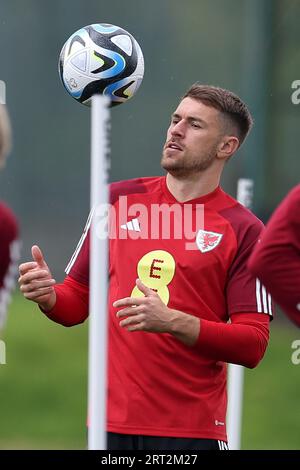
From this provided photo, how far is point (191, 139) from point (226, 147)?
21 centimetres

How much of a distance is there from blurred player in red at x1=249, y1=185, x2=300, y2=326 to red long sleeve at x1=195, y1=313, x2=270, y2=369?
2.49 feet

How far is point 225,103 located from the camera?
4.96 metres

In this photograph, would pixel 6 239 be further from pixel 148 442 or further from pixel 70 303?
pixel 148 442

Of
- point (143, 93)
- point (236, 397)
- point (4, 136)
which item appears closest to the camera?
point (4, 136)

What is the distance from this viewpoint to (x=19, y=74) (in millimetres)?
11930

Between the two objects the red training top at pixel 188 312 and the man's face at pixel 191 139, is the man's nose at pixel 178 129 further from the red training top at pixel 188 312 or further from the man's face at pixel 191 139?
the red training top at pixel 188 312

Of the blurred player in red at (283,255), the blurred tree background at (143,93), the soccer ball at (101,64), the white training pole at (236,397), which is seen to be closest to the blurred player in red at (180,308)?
the soccer ball at (101,64)

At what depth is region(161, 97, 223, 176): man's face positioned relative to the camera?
4.80 meters

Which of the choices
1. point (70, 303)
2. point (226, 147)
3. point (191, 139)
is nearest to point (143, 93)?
point (226, 147)

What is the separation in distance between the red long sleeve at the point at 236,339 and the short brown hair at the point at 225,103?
0.90 metres

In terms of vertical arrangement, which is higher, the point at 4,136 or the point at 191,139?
the point at 191,139

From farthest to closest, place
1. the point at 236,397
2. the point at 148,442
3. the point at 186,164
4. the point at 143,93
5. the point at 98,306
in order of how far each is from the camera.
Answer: the point at 143,93, the point at 236,397, the point at 186,164, the point at 148,442, the point at 98,306

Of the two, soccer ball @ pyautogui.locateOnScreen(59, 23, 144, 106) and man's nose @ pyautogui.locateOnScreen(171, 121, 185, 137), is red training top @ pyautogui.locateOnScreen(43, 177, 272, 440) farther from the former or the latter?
soccer ball @ pyautogui.locateOnScreen(59, 23, 144, 106)

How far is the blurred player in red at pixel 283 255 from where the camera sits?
3756 millimetres
